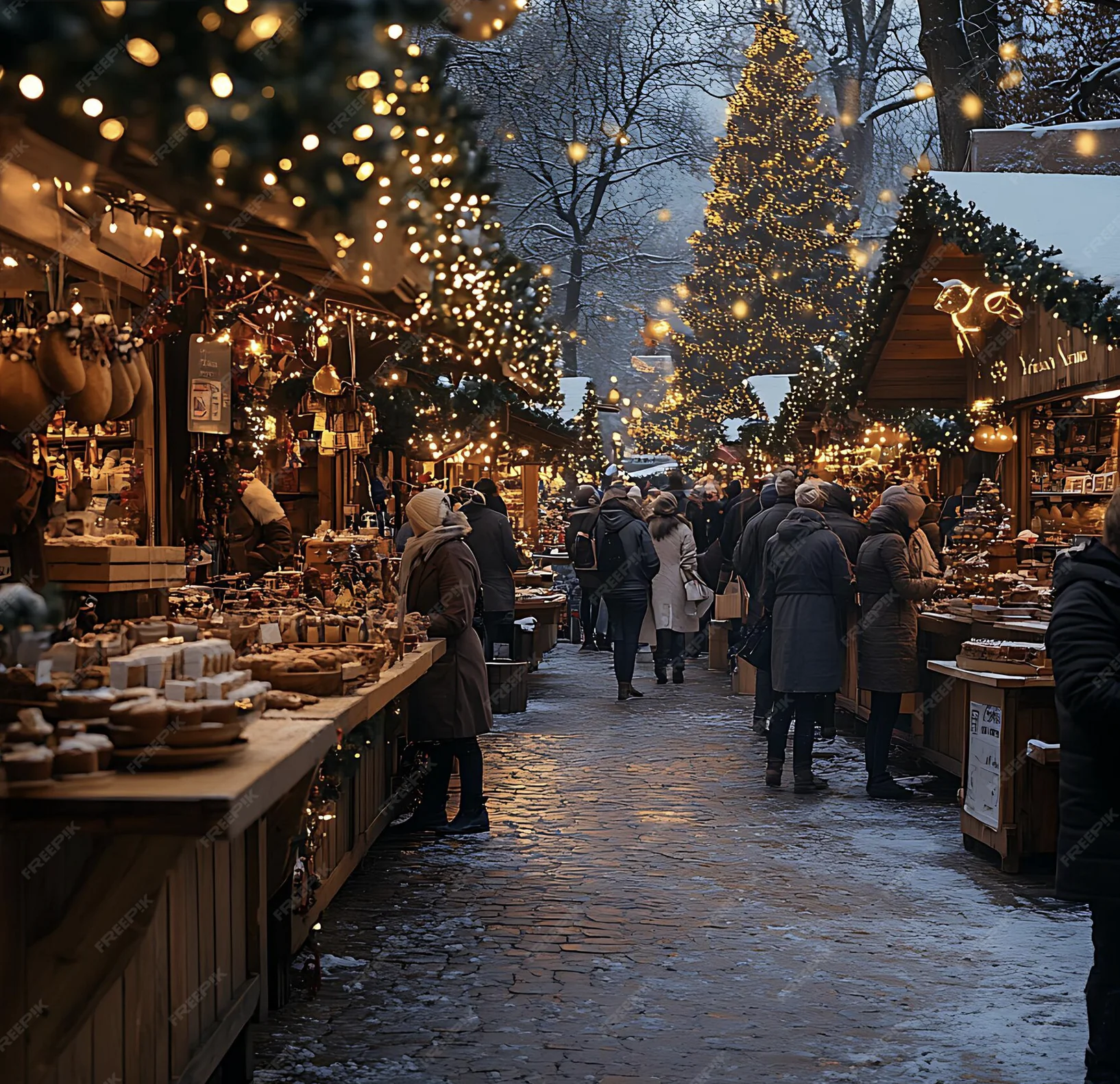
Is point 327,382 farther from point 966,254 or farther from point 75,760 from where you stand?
point 75,760

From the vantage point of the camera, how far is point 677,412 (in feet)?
149

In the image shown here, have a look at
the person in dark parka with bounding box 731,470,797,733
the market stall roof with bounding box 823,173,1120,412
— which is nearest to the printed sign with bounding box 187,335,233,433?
the person in dark parka with bounding box 731,470,797,733

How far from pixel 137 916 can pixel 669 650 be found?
14145mm

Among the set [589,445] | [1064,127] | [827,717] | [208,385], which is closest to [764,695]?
[827,717]

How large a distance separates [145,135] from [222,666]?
1.69 m

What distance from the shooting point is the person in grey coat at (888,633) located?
392 inches

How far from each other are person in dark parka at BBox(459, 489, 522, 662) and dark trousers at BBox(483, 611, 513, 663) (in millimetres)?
193

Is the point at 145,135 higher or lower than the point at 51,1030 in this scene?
higher

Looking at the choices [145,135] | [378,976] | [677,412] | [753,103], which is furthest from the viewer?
[677,412]

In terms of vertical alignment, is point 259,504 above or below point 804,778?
above

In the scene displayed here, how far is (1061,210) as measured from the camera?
1230 cm

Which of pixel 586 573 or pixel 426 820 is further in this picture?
pixel 586 573

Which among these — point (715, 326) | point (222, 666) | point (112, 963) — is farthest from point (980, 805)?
point (715, 326)

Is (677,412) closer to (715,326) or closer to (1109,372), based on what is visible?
(715,326)
